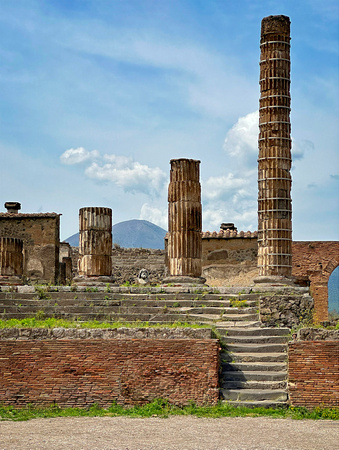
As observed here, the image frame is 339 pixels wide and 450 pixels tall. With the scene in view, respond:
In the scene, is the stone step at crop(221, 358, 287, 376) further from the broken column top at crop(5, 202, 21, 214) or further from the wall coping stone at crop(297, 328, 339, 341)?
the broken column top at crop(5, 202, 21, 214)

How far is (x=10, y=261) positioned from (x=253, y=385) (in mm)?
8851

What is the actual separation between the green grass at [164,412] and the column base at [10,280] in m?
6.75

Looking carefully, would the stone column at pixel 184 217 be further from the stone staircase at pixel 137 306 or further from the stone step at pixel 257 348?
the stone step at pixel 257 348

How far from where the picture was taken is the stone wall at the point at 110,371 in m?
11.4

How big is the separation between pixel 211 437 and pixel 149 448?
96 centimetres

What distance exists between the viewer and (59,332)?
11945mm

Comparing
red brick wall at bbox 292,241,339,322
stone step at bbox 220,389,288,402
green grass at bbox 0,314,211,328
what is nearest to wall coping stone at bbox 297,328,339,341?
stone step at bbox 220,389,288,402

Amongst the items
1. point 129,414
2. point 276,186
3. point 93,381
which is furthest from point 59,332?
point 276,186

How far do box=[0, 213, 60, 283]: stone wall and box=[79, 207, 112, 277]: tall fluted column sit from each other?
23.1 feet

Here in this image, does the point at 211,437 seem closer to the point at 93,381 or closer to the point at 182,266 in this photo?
the point at 93,381

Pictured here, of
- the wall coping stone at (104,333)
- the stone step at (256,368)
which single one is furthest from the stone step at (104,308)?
the wall coping stone at (104,333)

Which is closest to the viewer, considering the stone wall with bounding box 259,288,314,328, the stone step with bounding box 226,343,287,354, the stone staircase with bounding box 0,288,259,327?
the stone step with bounding box 226,343,287,354

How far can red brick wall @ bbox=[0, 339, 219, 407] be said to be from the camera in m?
11.4

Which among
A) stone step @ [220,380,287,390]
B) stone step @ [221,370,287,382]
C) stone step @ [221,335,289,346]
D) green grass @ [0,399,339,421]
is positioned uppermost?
stone step @ [221,335,289,346]
